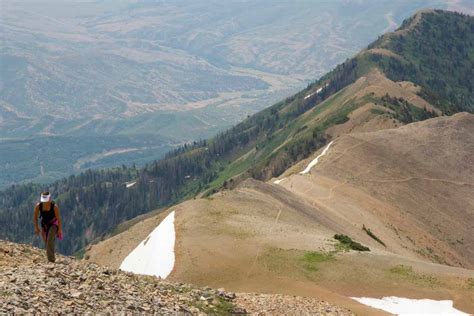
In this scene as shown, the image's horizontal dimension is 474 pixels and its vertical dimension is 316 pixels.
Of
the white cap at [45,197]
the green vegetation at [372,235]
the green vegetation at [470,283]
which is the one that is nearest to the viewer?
the white cap at [45,197]

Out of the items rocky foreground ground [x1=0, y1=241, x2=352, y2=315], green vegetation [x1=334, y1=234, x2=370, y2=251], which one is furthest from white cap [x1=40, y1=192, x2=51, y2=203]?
green vegetation [x1=334, y1=234, x2=370, y2=251]

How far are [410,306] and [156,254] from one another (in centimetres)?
2455

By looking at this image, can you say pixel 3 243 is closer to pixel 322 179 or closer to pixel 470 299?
pixel 470 299

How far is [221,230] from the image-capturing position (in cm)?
5925

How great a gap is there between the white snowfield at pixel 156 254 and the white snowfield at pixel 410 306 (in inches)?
696

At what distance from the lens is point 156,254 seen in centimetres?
5728

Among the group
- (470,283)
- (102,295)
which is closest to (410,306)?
(470,283)

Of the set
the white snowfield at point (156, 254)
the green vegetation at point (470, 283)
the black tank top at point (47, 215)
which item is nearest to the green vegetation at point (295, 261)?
the white snowfield at point (156, 254)

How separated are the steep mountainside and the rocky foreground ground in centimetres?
878

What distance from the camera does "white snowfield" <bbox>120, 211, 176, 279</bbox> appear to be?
5359 cm

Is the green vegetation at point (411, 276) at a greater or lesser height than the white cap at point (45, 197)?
lesser

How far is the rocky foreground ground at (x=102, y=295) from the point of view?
24.3m

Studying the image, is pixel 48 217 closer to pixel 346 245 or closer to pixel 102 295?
pixel 102 295

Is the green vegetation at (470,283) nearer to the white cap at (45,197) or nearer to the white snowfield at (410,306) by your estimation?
the white snowfield at (410,306)
